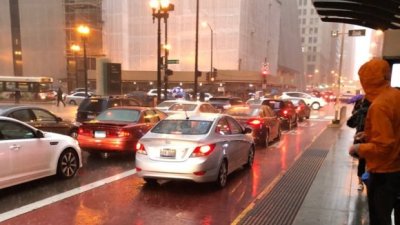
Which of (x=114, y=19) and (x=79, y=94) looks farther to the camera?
(x=114, y=19)

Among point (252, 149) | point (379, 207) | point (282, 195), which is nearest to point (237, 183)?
point (282, 195)

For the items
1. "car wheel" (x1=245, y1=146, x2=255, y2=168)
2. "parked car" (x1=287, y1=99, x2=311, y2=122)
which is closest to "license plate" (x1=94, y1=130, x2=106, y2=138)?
"car wheel" (x1=245, y1=146, x2=255, y2=168)

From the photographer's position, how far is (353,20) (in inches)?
348

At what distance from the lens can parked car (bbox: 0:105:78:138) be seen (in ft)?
37.2

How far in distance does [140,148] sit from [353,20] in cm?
536

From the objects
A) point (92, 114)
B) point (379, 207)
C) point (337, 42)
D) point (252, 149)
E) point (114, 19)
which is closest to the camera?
point (379, 207)

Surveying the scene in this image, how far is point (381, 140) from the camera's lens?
3145 mm

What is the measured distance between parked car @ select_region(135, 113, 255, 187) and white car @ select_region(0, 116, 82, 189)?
5.76ft

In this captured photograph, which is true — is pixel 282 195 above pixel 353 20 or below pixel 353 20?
below

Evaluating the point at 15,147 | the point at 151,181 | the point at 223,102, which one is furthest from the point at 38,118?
the point at 223,102

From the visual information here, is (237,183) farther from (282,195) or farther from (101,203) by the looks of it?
(101,203)

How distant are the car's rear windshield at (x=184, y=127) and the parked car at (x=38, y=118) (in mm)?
5001

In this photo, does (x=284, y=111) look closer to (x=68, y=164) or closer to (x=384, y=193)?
(x=68, y=164)

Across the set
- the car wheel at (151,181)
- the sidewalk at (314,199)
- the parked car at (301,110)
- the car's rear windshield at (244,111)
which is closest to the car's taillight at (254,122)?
the car's rear windshield at (244,111)
